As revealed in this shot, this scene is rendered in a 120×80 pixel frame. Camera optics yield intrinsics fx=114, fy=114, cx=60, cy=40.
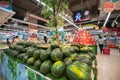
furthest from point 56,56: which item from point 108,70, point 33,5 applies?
point 33,5

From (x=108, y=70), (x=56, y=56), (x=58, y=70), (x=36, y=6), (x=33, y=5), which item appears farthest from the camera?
(x=36, y=6)

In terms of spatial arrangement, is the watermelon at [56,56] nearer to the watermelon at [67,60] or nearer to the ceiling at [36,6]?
the watermelon at [67,60]

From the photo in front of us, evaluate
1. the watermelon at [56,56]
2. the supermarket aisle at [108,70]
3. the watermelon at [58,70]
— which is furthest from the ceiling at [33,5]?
the watermelon at [58,70]

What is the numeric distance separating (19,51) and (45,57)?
109cm

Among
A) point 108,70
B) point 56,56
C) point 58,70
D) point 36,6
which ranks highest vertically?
point 36,6

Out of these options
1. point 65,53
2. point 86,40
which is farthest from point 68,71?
point 86,40

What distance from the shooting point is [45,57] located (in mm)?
1474

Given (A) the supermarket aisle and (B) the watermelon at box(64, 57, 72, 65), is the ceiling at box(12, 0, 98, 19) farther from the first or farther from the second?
(B) the watermelon at box(64, 57, 72, 65)

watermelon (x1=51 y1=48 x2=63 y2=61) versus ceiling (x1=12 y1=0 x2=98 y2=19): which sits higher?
ceiling (x1=12 y1=0 x2=98 y2=19)

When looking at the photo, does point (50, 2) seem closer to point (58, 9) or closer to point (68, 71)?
point (58, 9)

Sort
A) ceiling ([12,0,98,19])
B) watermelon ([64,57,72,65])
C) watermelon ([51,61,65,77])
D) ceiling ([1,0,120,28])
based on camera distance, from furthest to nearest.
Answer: ceiling ([1,0,120,28]), ceiling ([12,0,98,19]), watermelon ([64,57,72,65]), watermelon ([51,61,65,77])

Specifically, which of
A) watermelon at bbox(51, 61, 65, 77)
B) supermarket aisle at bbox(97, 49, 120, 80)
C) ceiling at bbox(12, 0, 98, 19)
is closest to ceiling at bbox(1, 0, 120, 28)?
ceiling at bbox(12, 0, 98, 19)

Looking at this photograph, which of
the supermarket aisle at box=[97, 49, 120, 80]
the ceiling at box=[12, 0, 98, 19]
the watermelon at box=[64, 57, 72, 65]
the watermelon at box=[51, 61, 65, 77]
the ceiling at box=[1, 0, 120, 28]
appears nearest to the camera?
the watermelon at box=[51, 61, 65, 77]

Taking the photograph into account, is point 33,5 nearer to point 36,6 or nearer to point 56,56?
point 36,6
